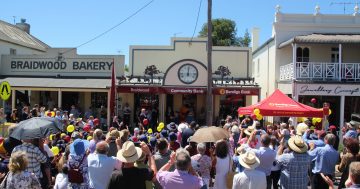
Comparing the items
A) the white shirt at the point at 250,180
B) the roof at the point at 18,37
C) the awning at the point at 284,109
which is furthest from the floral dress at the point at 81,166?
the roof at the point at 18,37

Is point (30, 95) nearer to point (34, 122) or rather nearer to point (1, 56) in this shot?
point (1, 56)

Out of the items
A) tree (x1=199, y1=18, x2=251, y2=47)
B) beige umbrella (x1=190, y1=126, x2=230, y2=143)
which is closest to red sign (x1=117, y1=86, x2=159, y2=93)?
beige umbrella (x1=190, y1=126, x2=230, y2=143)

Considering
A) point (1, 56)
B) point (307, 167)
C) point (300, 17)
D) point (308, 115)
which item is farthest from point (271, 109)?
point (1, 56)

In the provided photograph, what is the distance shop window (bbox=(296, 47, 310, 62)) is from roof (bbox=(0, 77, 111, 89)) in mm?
9997

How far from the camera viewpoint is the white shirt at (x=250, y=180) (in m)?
5.65

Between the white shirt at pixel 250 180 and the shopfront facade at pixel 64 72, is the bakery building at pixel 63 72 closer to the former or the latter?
the shopfront facade at pixel 64 72

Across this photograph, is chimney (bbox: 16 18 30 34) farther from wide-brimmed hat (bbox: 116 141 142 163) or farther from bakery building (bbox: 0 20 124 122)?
wide-brimmed hat (bbox: 116 141 142 163)

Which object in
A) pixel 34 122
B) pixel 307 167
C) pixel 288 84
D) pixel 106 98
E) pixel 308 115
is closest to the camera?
pixel 307 167

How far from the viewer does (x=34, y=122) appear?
24.2 ft

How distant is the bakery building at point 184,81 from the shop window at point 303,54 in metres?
2.81

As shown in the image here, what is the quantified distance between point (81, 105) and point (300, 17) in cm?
1291

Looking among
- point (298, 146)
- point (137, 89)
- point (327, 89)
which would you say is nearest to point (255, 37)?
point (327, 89)

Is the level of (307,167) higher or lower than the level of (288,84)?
lower

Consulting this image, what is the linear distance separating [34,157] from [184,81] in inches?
592
